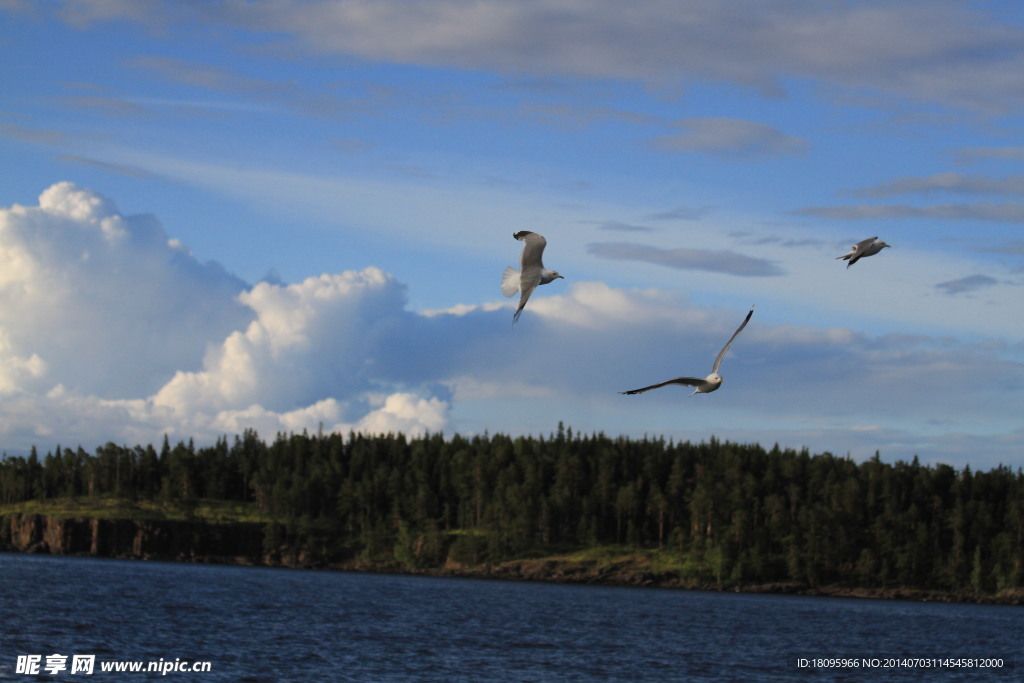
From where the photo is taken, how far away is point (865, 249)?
1261 inches

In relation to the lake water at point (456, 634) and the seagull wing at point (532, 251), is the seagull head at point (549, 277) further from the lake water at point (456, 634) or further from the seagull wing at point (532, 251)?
the lake water at point (456, 634)

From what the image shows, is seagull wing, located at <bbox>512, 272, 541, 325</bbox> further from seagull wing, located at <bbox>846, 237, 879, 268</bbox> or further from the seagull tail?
seagull wing, located at <bbox>846, 237, 879, 268</bbox>

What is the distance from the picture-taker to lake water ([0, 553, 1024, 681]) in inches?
2813

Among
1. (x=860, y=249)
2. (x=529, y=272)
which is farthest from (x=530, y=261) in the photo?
(x=860, y=249)

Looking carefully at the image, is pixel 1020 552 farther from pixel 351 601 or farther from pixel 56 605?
pixel 56 605

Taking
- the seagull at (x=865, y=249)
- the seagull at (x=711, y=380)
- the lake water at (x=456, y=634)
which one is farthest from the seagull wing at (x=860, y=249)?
the lake water at (x=456, y=634)

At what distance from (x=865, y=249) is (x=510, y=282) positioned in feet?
33.8

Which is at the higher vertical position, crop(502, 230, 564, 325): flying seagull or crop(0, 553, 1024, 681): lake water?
crop(502, 230, 564, 325): flying seagull

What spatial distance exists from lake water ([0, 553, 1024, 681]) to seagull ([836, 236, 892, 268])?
42663mm

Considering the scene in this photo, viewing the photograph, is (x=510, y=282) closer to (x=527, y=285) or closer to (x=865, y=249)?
(x=527, y=285)

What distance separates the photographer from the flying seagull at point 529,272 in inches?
1144

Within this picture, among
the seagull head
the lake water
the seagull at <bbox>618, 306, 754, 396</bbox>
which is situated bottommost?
the lake water

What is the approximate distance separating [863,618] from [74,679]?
4132 inches

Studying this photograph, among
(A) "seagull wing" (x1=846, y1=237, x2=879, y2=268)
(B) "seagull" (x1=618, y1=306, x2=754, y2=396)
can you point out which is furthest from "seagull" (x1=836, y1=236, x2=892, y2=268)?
(B) "seagull" (x1=618, y1=306, x2=754, y2=396)
